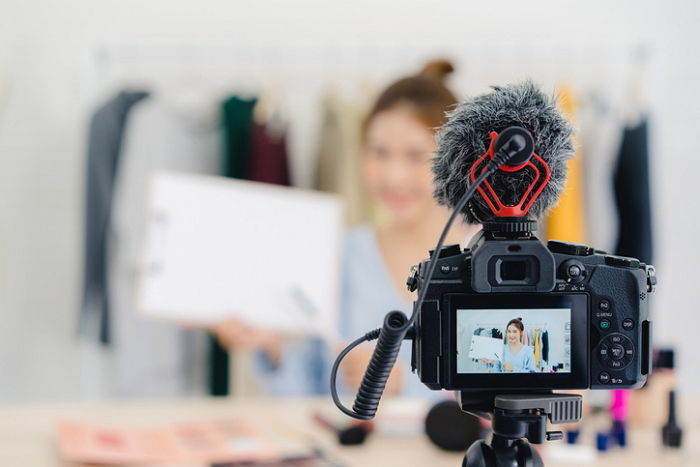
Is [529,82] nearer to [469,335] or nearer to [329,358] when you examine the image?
[469,335]

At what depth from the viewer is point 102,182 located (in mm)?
2141

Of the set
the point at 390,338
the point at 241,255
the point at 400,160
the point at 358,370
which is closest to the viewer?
the point at 390,338

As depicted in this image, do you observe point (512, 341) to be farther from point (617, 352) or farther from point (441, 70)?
point (441, 70)

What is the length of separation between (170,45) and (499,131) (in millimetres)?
2044

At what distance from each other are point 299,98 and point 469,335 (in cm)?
188

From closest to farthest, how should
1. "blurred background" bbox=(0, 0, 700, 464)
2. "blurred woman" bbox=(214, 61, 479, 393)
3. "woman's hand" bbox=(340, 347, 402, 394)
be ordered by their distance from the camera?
"woman's hand" bbox=(340, 347, 402, 394), "blurred woman" bbox=(214, 61, 479, 393), "blurred background" bbox=(0, 0, 700, 464)

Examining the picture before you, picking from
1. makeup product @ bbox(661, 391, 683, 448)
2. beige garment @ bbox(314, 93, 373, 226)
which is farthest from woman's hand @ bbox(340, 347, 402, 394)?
beige garment @ bbox(314, 93, 373, 226)

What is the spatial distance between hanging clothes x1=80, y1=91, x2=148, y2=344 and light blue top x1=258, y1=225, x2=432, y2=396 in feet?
2.12

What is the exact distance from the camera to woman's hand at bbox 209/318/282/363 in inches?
70.2

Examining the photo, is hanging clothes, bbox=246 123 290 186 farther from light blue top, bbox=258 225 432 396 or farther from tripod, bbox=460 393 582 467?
tripod, bbox=460 393 582 467

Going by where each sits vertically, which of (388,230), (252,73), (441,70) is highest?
(252,73)

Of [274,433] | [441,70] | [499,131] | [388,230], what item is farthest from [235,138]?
[499,131]

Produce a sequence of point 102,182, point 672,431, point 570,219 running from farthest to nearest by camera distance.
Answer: point 102,182 < point 570,219 < point 672,431

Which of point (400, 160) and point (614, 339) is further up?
point (400, 160)
